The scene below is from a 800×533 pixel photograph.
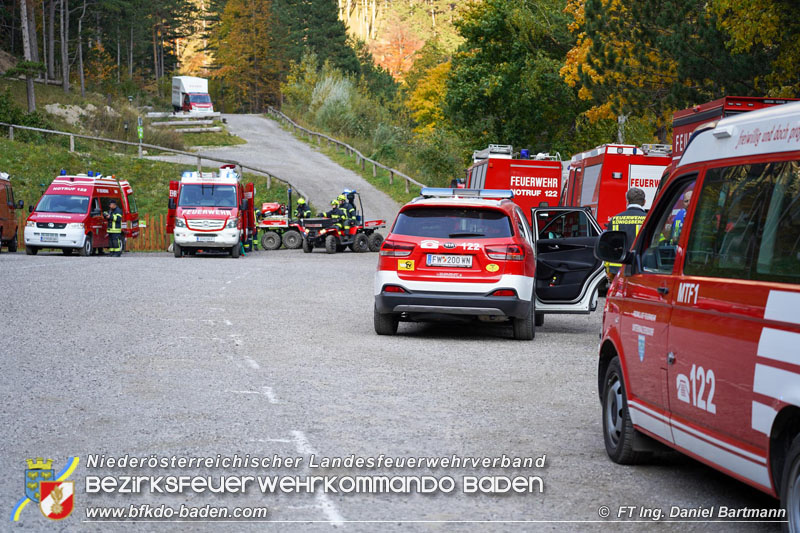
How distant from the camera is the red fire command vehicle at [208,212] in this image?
31.8 metres

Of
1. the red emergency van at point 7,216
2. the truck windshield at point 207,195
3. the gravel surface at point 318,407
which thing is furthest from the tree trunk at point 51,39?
the gravel surface at point 318,407

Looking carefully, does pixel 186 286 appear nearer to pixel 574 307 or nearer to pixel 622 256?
pixel 574 307

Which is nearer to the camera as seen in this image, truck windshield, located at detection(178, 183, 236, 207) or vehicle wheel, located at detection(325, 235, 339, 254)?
truck windshield, located at detection(178, 183, 236, 207)

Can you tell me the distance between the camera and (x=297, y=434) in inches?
289

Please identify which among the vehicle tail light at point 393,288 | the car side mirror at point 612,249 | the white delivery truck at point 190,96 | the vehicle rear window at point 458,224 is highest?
the white delivery truck at point 190,96

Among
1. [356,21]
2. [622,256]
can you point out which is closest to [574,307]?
[622,256]

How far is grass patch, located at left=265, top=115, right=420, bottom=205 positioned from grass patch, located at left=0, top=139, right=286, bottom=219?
509 cm

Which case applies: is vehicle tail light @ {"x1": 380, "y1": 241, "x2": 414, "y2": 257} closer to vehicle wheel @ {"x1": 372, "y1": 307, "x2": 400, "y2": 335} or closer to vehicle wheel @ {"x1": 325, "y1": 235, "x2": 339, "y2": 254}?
vehicle wheel @ {"x1": 372, "y1": 307, "x2": 400, "y2": 335}

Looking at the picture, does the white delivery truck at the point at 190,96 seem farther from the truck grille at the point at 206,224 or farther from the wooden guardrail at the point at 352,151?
the truck grille at the point at 206,224

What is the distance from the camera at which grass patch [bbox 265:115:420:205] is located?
4758 cm

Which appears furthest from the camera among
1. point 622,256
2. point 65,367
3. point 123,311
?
point 123,311

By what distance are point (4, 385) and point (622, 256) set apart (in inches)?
217

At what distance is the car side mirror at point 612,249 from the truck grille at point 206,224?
85.0 feet

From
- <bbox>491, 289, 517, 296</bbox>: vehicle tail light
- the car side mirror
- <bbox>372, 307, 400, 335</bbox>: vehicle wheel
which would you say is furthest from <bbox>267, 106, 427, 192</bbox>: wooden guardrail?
the car side mirror
